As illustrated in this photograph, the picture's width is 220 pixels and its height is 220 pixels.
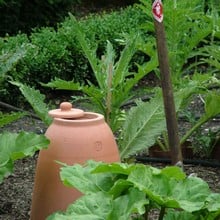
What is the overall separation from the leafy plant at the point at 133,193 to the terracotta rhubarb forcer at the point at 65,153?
515 millimetres

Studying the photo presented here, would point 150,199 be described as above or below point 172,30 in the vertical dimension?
below

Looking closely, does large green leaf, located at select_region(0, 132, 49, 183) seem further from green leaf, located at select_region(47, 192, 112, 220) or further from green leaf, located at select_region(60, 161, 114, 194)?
green leaf, located at select_region(47, 192, 112, 220)

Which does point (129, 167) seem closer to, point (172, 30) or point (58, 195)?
point (58, 195)

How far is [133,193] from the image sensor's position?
3145 mm

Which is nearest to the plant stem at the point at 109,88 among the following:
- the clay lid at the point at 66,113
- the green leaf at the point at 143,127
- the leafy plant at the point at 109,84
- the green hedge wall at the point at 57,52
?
the leafy plant at the point at 109,84

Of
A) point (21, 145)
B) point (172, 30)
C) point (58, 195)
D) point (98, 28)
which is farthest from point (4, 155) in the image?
point (98, 28)

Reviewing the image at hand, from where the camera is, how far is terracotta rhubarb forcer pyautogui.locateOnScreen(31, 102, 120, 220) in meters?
3.92

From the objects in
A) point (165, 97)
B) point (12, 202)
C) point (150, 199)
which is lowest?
point (12, 202)

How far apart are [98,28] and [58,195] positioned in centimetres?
528

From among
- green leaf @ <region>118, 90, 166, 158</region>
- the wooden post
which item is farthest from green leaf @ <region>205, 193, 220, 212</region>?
green leaf @ <region>118, 90, 166, 158</region>

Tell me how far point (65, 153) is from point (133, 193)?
0.85 m

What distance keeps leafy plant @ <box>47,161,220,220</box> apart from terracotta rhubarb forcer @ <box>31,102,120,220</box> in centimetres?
52

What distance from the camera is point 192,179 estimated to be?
3271 millimetres

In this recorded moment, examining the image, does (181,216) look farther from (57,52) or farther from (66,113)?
(57,52)
